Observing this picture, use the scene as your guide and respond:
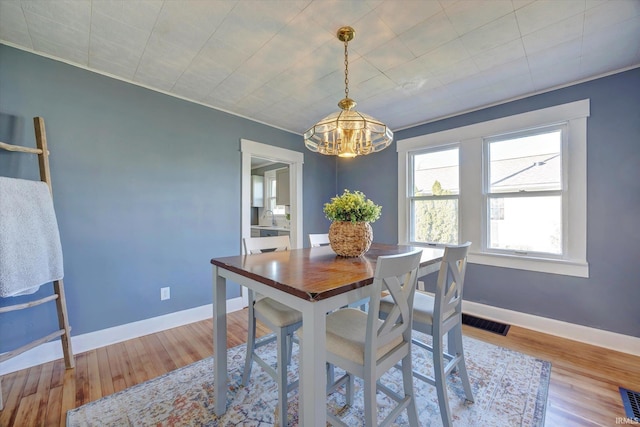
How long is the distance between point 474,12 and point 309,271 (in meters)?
1.81

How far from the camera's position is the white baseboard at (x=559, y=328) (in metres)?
2.17

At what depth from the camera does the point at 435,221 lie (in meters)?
3.34

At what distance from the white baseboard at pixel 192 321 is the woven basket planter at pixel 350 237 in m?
1.98

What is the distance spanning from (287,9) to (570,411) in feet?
9.50

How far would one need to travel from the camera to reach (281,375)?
1371 mm

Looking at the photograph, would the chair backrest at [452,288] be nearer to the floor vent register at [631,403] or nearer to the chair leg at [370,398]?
the chair leg at [370,398]

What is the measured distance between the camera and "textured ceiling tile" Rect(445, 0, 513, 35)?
4.94 feet

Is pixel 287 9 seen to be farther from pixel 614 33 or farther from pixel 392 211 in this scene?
pixel 392 211

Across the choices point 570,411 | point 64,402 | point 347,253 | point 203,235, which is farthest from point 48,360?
point 570,411

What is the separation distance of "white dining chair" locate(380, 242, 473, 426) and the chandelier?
37.0 inches

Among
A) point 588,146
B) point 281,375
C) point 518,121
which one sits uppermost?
point 518,121

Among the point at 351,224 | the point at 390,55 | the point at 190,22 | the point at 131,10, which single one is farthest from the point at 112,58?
the point at 351,224

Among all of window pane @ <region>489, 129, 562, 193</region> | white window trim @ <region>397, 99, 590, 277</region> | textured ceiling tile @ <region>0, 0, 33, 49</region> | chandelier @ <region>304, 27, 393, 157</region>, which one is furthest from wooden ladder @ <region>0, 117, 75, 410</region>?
window pane @ <region>489, 129, 562, 193</region>

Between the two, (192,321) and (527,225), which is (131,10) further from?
(527,225)
